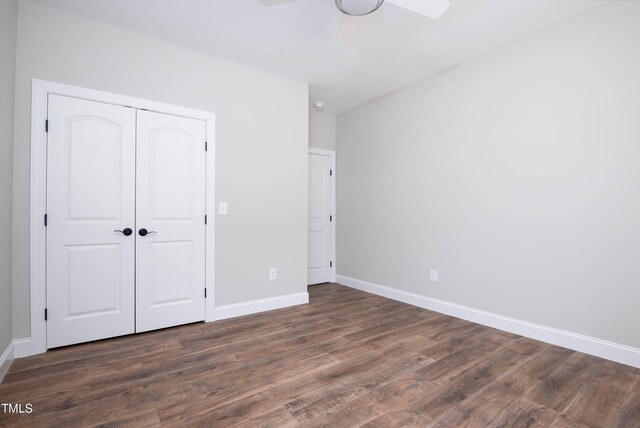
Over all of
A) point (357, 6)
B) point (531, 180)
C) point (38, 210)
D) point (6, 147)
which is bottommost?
point (38, 210)

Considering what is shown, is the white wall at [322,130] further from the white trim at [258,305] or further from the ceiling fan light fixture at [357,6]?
the ceiling fan light fixture at [357,6]

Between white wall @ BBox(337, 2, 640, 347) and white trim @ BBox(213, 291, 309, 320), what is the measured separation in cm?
128

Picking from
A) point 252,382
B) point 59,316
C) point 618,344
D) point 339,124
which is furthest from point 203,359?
point 339,124

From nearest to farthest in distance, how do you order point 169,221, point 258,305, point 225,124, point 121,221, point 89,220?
point 89,220
point 121,221
point 169,221
point 225,124
point 258,305

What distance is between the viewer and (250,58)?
3232 millimetres

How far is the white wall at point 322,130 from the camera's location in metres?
4.83

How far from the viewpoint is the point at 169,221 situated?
298 centimetres

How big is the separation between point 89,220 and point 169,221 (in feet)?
2.06

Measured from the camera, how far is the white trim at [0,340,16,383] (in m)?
2.06

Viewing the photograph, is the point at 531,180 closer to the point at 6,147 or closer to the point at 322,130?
the point at 322,130

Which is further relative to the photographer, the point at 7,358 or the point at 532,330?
the point at 532,330

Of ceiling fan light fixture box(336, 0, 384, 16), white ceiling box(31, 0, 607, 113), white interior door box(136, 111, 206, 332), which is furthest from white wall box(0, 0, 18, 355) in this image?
ceiling fan light fixture box(336, 0, 384, 16)

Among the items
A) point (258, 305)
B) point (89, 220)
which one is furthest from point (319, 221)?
point (89, 220)

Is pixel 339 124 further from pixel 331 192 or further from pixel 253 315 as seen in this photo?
pixel 253 315
